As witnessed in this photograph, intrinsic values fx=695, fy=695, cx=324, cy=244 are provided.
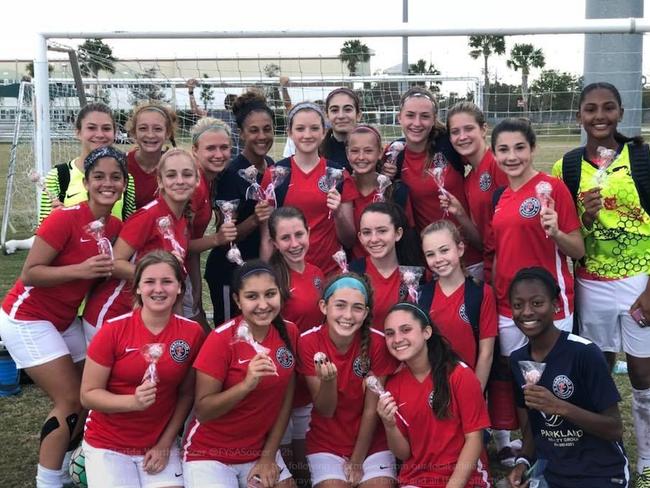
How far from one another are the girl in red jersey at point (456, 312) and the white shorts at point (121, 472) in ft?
5.36

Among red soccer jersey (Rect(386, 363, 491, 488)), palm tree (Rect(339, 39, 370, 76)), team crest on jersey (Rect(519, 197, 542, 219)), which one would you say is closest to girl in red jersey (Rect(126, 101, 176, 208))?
red soccer jersey (Rect(386, 363, 491, 488))

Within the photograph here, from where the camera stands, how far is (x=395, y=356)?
367 centimetres

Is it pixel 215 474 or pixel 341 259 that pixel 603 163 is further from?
pixel 215 474

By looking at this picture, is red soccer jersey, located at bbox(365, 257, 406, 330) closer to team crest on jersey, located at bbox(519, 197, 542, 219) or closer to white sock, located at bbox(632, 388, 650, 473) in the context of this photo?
team crest on jersey, located at bbox(519, 197, 542, 219)

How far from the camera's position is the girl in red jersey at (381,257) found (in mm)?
4055

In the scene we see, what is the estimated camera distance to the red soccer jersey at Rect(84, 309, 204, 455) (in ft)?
11.5

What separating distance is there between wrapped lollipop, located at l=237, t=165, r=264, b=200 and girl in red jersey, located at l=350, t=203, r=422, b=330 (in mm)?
796

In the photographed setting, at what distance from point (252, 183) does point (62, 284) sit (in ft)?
4.60

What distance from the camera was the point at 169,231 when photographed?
4035 millimetres

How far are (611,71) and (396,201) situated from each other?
3329mm

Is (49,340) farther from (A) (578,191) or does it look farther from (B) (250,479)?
(A) (578,191)

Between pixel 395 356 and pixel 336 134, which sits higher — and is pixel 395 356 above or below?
below

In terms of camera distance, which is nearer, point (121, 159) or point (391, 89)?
point (121, 159)

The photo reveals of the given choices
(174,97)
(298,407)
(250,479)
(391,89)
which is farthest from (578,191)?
(391,89)
